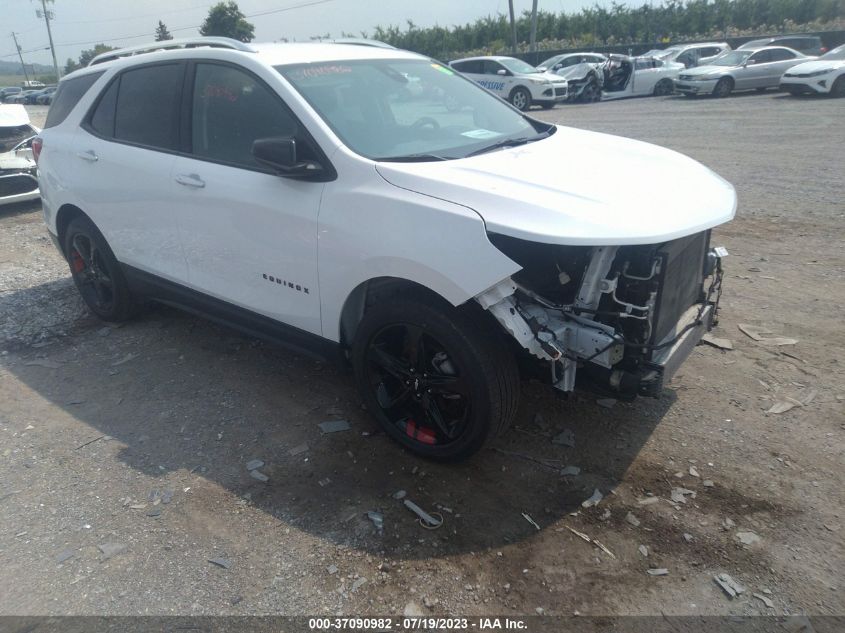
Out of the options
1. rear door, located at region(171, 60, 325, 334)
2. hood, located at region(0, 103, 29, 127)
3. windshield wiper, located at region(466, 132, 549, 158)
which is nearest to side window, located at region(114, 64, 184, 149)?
rear door, located at region(171, 60, 325, 334)

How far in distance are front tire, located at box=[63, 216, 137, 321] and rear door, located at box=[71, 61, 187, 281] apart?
16 centimetres

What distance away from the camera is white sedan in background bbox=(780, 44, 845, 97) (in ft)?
60.8

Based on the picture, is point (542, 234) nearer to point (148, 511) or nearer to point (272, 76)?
point (272, 76)

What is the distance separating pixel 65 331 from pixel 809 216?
23.6 ft

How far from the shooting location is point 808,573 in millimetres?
2627

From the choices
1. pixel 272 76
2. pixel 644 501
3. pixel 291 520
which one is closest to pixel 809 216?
pixel 644 501

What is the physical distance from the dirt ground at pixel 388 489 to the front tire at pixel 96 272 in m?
0.23

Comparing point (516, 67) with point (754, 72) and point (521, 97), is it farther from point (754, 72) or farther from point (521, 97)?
point (754, 72)

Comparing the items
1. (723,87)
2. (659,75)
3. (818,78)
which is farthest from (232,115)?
(659,75)

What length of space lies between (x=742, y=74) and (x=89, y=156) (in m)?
22.1

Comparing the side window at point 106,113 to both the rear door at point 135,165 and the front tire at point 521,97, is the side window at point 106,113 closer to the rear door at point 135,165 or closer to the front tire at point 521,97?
the rear door at point 135,165

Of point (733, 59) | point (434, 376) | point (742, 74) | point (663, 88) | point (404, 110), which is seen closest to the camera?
point (434, 376)

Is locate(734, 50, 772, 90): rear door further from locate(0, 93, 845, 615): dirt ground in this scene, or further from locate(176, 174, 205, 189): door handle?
locate(176, 174, 205, 189): door handle

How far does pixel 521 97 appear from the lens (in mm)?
21688
